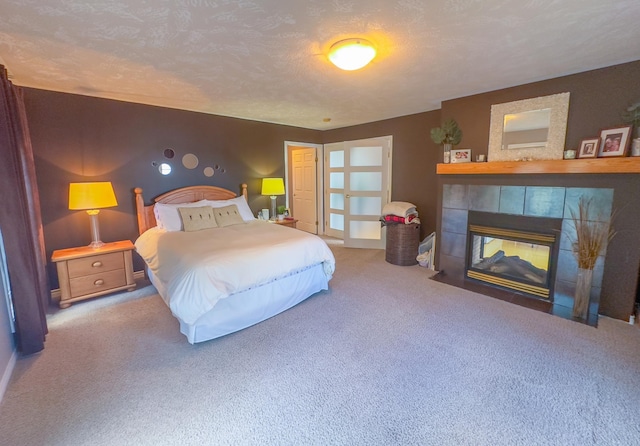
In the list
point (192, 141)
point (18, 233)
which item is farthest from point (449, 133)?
point (18, 233)

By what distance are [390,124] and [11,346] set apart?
5.29 m

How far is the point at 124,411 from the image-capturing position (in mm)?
1695

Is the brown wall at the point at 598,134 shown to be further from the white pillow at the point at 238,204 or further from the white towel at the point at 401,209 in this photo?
the white pillow at the point at 238,204

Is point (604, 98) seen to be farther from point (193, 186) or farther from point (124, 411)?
point (193, 186)

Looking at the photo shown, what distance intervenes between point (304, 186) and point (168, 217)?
3358 millimetres

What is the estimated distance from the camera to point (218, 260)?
7.92 ft

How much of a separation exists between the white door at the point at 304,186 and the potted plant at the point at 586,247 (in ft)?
14.5

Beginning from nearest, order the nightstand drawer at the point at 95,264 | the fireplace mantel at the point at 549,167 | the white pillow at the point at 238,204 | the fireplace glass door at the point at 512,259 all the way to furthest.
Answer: the fireplace mantel at the point at 549,167, the nightstand drawer at the point at 95,264, the fireplace glass door at the point at 512,259, the white pillow at the point at 238,204

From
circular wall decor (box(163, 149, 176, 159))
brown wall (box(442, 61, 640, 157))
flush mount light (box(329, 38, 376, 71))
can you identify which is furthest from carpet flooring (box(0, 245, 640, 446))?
flush mount light (box(329, 38, 376, 71))

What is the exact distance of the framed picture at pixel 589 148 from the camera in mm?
2666

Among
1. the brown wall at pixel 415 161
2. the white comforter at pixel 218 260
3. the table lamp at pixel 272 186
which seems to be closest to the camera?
the white comforter at pixel 218 260

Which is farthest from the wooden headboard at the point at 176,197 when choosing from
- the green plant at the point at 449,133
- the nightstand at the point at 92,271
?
the green plant at the point at 449,133

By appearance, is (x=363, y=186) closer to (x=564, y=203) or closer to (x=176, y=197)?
(x=564, y=203)

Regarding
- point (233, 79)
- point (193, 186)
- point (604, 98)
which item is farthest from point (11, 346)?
point (604, 98)
